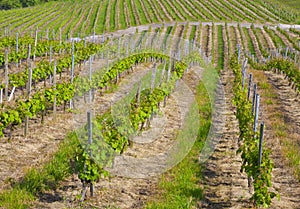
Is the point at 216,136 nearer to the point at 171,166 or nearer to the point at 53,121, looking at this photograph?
the point at 171,166

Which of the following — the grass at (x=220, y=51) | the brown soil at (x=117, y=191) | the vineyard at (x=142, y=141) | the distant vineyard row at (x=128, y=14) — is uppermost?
the distant vineyard row at (x=128, y=14)

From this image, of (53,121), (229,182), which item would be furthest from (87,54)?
(229,182)

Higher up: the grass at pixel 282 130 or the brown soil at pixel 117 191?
the grass at pixel 282 130

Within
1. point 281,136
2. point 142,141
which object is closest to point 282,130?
point 281,136

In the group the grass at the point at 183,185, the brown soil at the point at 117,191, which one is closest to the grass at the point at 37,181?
the brown soil at the point at 117,191

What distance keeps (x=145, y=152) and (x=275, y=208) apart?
3.65 m

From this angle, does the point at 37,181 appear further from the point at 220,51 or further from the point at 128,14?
the point at 128,14

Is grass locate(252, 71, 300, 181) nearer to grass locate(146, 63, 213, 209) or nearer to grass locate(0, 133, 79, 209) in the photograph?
grass locate(146, 63, 213, 209)

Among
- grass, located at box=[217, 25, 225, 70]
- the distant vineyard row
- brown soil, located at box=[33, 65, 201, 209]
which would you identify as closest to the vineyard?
brown soil, located at box=[33, 65, 201, 209]

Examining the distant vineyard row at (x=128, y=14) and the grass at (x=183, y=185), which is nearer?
the grass at (x=183, y=185)

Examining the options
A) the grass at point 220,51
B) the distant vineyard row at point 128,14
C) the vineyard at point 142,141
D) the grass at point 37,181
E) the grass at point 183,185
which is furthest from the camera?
the distant vineyard row at point 128,14

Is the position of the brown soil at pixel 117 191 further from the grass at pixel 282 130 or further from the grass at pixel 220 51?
the grass at pixel 220 51

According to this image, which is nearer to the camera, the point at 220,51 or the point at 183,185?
the point at 183,185

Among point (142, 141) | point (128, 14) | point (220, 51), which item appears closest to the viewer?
point (142, 141)
